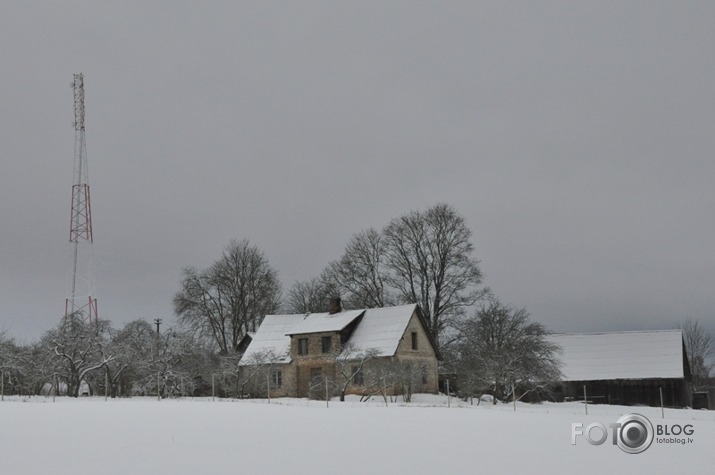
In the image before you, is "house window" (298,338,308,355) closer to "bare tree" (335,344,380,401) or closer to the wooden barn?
"bare tree" (335,344,380,401)

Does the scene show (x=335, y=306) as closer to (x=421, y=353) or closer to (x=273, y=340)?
(x=273, y=340)

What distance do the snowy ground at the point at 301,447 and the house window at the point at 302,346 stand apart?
2879 centimetres

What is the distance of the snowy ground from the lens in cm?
1464

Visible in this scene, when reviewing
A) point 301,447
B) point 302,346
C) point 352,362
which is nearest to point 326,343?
point 302,346

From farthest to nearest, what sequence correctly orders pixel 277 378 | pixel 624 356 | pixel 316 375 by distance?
pixel 624 356
pixel 277 378
pixel 316 375

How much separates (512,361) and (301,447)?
3230 centimetres

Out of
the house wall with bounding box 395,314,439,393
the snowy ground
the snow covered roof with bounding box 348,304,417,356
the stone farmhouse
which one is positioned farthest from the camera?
the house wall with bounding box 395,314,439,393

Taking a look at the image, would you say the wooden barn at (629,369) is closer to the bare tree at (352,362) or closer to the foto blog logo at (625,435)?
the bare tree at (352,362)

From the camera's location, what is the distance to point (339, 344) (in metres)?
52.8

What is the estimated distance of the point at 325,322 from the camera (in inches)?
2154

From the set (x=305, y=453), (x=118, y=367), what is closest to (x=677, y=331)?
(x=118, y=367)

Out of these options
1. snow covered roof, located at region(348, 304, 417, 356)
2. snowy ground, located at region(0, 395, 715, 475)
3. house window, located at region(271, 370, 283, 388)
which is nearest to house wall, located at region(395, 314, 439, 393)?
snow covered roof, located at region(348, 304, 417, 356)

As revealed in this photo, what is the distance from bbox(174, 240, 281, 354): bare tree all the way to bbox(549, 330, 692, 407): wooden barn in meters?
24.7

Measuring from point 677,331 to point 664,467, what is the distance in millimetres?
42000
